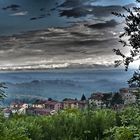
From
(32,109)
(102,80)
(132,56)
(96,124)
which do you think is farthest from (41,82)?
(132,56)

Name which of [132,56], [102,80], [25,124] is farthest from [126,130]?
[102,80]

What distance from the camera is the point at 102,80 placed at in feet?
141

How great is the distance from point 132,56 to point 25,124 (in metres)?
4.28

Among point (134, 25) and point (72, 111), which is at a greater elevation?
point (134, 25)

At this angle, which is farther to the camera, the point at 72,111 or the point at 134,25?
the point at 72,111

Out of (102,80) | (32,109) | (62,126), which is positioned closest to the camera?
(62,126)

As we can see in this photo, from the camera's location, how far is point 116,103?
17.1 metres

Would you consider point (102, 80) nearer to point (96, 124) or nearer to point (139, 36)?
point (96, 124)

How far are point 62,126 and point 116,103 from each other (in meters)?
3.17

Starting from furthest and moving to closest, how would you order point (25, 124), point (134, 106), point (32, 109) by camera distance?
point (32, 109) < point (25, 124) < point (134, 106)

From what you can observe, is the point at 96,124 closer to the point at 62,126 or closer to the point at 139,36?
the point at 62,126

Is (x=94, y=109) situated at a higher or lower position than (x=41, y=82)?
lower

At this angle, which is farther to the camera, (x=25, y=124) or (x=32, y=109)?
(x=32, y=109)

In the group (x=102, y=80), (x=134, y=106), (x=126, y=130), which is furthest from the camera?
(x=102, y=80)
